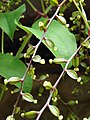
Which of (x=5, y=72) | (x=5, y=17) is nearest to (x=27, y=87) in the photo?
(x=5, y=72)

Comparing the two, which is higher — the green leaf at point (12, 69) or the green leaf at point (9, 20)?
the green leaf at point (9, 20)

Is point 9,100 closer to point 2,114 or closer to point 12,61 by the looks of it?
point 2,114

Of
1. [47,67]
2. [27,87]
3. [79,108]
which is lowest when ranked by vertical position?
[79,108]

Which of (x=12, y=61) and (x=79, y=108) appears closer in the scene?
Result: (x=12, y=61)

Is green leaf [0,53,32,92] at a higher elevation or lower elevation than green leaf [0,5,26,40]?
lower

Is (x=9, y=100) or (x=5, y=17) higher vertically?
(x=5, y=17)

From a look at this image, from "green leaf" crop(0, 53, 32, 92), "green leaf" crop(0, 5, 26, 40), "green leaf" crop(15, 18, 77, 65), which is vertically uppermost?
"green leaf" crop(0, 5, 26, 40)

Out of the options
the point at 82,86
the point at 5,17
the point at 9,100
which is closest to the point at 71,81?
the point at 82,86

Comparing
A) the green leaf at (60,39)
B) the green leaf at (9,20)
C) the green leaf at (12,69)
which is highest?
the green leaf at (9,20)
